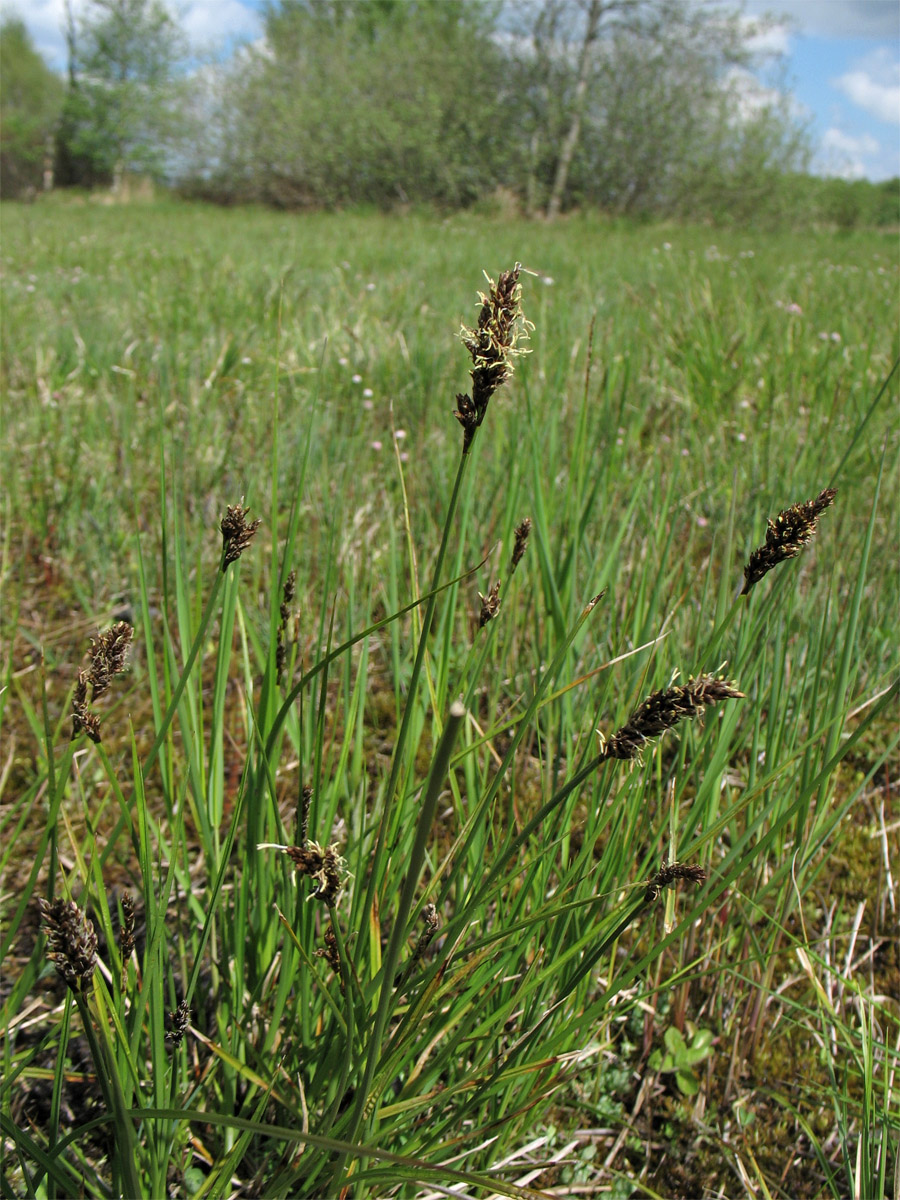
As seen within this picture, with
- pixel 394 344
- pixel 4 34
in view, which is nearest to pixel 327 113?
→ pixel 394 344

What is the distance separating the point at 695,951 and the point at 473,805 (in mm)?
467

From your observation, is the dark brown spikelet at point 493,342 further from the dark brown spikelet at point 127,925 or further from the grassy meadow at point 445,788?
the dark brown spikelet at point 127,925

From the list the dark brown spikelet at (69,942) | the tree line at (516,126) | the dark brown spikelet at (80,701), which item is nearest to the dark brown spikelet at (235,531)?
the dark brown spikelet at (80,701)

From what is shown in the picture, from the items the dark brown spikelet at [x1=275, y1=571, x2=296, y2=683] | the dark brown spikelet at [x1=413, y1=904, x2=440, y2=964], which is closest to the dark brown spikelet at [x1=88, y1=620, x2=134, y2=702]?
the dark brown spikelet at [x1=275, y1=571, x2=296, y2=683]

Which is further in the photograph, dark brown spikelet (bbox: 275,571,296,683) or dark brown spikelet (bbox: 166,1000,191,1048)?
dark brown spikelet (bbox: 275,571,296,683)

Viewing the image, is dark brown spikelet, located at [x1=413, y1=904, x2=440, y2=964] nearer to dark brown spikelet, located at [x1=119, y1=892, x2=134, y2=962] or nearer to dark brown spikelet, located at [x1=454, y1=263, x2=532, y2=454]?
dark brown spikelet, located at [x1=119, y1=892, x2=134, y2=962]

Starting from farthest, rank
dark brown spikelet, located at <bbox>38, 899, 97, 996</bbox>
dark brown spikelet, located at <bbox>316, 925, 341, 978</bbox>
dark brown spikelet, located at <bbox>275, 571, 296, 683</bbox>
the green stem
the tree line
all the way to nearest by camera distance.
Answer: the tree line
dark brown spikelet, located at <bbox>275, 571, 296, 683</bbox>
dark brown spikelet, located at <bbox>316, 925, 341, 978</bbox>
dark brown spikelet, located at <bbox>38, 899, 97, 996</bbox>
the green stem

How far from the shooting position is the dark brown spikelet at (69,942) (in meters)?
0.48

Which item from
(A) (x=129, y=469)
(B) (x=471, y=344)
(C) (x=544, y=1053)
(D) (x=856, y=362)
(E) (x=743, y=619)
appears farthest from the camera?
(D) (x=856, y=362)

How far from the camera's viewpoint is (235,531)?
0.55 meters

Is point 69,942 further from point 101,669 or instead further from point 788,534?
point 788,534

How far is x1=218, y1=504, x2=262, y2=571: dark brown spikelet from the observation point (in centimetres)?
54

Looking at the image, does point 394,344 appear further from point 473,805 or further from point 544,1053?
point 544,1053

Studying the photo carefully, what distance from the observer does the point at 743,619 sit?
1136mm
